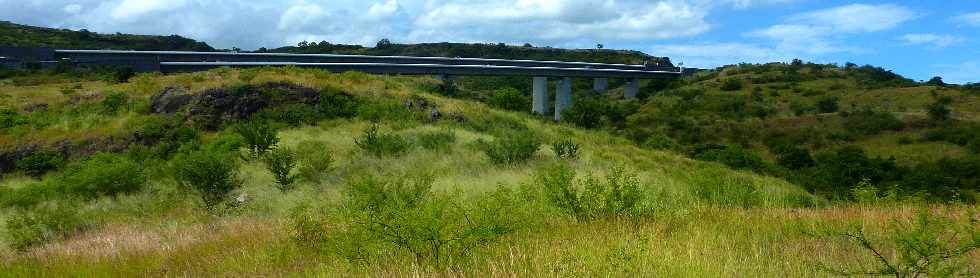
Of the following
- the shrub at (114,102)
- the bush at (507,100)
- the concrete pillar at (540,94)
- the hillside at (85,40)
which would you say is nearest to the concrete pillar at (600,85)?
the concrete pillar at (540,94)

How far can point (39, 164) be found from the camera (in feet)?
74.3

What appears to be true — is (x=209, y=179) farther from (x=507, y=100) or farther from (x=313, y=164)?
(x=507, y=100)

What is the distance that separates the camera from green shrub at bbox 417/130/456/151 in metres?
21.5

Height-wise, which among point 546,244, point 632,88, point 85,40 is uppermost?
point 85,40

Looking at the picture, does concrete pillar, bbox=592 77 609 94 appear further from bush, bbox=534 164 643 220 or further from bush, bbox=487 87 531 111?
bush, bbox=534 164 643 220

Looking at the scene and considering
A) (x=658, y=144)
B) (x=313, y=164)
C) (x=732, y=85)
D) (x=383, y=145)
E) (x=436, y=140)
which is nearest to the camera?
(x=313, y=164)

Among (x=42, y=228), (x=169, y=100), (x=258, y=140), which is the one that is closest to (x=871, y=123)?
(x=258, y=140)

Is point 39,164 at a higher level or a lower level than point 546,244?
lower

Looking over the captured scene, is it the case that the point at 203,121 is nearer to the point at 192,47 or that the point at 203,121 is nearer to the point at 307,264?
the point at 307,264

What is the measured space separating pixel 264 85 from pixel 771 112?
46731mm

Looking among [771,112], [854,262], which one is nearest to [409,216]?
[854,262]

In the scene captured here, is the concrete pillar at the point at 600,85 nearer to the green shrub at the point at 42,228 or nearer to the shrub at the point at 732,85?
the shrub at the point at 732,85

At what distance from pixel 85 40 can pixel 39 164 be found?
78337 millimetres

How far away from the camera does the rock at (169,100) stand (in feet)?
95.6
